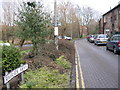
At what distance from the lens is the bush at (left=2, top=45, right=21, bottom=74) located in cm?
477

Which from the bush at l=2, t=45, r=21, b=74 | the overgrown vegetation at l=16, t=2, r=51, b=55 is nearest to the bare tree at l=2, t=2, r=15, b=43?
the overgrown vegetation at l=16, t=2, r=51, b=55

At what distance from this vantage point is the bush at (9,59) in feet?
15.6

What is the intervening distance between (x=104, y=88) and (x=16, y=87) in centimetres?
301

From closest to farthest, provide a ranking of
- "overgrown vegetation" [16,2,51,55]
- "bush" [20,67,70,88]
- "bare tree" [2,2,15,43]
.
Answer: "bush" [20,67,70,88]
"overgrown vegetation" [16,2,51,55]
"bare tree" [2,2,15,43]

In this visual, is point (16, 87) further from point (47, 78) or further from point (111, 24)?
point (111, 24)

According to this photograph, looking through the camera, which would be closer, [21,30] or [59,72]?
[59,72]

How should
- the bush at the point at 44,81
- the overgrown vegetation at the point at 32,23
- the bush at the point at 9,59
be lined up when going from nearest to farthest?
the bush at the point at 44,81
the bush at the point at 9,59
the overgrown vegetation at the point at 32,23

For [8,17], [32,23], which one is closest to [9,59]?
[32,23]

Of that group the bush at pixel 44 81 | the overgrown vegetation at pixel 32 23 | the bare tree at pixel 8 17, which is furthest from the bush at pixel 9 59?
the bare tree at pixel 8 17

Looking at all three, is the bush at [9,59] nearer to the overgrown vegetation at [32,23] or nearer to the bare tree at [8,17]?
the overgrown vegetation at [32,23]

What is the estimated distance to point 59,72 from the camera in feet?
19.9

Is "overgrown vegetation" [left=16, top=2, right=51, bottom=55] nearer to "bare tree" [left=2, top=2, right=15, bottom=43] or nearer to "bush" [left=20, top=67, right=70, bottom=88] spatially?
"bush" [left=20, top=67, right=70, bottom=88]

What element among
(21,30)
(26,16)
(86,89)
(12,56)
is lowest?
(86,89)

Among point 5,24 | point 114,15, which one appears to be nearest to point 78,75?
point 5,24
